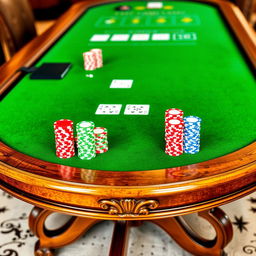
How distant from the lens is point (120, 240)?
1.76 metres

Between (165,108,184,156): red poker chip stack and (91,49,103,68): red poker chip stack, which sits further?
(91,49,103,68): red poker chip stack

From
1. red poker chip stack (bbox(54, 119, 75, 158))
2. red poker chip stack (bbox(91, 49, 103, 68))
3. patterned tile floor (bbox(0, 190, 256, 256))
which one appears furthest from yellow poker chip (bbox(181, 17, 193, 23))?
red poker chip stack (bbox(54, 119, 75, 158))

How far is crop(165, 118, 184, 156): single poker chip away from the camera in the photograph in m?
1.33

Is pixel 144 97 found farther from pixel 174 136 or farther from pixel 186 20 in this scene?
pixel 186 20

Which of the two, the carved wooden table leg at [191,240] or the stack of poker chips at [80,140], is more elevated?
the stack of poker chips at [80,140]

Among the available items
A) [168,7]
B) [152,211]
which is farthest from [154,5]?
[152,211]

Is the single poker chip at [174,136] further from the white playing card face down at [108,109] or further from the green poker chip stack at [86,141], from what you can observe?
the white playing card face down at [108,109]

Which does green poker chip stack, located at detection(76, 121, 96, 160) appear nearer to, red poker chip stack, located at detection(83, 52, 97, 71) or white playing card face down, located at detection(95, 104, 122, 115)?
white playing card face down, located at detection(95, 104, 122, 115)

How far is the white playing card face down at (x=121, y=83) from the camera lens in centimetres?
193

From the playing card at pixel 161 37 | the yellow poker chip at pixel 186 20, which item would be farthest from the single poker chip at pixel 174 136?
the yellow poker chip at pixel 186 20

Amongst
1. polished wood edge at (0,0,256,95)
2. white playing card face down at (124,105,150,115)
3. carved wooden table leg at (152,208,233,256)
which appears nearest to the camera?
white playing card face down at (124,105,150,115)

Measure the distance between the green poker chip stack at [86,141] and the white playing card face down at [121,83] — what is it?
2.02 ft

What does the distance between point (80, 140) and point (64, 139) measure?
2.1 inches

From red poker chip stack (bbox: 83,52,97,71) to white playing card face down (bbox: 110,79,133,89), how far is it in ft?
0.61
